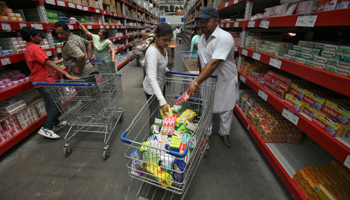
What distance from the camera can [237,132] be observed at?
279 cm

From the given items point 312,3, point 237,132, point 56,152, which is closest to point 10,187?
point 56,152

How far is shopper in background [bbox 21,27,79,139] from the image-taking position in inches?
88.4

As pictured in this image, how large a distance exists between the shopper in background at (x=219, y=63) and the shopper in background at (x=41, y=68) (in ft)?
6.63

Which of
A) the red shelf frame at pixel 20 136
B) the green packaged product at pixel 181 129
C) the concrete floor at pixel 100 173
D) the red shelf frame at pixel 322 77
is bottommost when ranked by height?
the concrete floor at pixel 100 173

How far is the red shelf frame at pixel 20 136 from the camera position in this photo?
7.29ft

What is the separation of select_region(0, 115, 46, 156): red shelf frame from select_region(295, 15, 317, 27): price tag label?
12.6ft

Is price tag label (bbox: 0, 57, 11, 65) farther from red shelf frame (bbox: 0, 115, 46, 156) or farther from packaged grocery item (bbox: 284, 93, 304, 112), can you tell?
packaged grocery item (bbox: 284, 93, 304, 112)

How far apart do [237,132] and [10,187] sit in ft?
10.3

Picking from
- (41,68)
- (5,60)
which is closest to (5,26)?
(5,60)

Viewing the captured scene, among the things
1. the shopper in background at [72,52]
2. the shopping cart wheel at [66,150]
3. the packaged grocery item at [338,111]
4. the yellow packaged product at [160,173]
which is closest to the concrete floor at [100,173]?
the shopping cart wheel at [66,150]

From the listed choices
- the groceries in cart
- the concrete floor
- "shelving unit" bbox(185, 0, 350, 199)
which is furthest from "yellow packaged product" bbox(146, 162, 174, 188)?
"shelving unit" bbox(185, 0, 350, 199)

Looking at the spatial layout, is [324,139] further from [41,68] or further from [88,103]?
[41,68]

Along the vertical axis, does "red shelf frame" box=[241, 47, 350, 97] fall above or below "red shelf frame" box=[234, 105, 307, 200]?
above

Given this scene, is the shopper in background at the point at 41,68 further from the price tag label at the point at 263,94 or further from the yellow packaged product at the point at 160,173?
the price tag label at the point at 263,94
